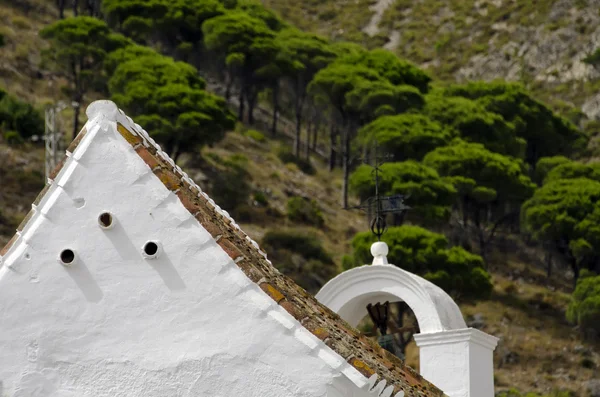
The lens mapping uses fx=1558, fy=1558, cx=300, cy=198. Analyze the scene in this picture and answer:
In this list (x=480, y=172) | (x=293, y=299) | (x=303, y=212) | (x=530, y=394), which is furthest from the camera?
(x=480, y=172)

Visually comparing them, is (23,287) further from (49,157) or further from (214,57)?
(214,57)

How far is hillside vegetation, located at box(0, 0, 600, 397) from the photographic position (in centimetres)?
6544

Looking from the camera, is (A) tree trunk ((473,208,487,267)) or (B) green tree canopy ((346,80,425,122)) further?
(B) green tree canopy ((346,80,425,122))

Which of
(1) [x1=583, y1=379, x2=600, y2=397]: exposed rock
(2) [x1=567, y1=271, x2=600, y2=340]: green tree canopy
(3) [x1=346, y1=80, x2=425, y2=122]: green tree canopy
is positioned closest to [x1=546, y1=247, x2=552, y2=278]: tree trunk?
(2) [x1=567, y1=271, x2=600, y2=340]: green tree canopy

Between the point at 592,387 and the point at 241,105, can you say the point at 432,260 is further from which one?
the point at 241,105

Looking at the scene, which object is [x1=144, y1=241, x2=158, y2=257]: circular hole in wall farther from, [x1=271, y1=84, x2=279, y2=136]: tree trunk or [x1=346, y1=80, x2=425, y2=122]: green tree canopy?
[x1=271, y1=84, x2=279, y2=136]: tree trunk

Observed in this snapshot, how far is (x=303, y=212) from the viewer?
72312 mm

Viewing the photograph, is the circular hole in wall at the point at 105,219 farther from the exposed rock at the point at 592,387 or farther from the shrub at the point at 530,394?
the exposed rock at the point at 592,387

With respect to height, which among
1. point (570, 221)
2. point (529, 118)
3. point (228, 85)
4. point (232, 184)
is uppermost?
point (228, 85)

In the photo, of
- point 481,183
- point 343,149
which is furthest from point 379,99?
point 481,183

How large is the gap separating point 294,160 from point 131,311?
229ft

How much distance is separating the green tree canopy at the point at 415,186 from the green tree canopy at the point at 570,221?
4904 millimetres

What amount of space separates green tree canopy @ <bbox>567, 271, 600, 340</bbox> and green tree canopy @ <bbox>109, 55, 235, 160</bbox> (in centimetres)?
1851

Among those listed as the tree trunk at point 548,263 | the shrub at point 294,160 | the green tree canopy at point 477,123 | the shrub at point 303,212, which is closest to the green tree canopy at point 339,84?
the shrub at point 294,160
